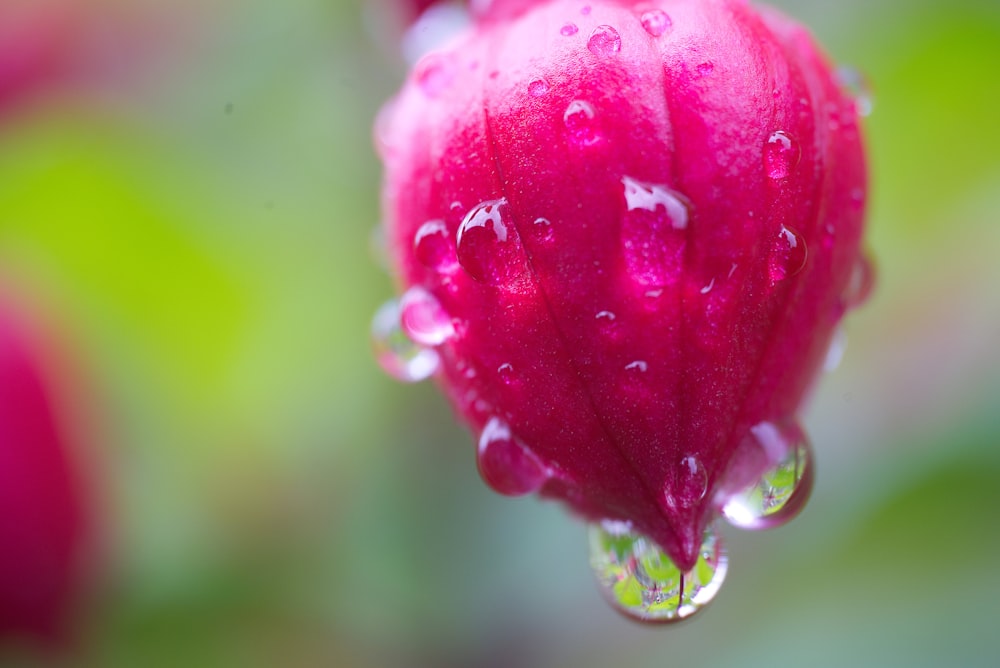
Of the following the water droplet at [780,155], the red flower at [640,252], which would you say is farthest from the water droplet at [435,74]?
the water droplet at [780,155]

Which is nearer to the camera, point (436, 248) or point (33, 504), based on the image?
point (436, 248)

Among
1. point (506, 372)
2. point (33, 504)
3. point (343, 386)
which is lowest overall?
point (343, 386)

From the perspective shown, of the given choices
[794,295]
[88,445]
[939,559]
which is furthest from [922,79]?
[88,445]

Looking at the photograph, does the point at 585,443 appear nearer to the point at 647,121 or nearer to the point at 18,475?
the point at 647,121

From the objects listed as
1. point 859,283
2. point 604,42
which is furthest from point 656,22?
point 859,283

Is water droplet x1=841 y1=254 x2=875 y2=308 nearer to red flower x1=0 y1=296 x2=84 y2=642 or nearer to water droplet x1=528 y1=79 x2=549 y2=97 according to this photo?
water droplet x1=528 y1=79 x2=549 y2=97

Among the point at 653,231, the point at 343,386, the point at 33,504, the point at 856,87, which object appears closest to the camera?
the point at 653,231

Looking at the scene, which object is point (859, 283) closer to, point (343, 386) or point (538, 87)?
point (538, 87)
